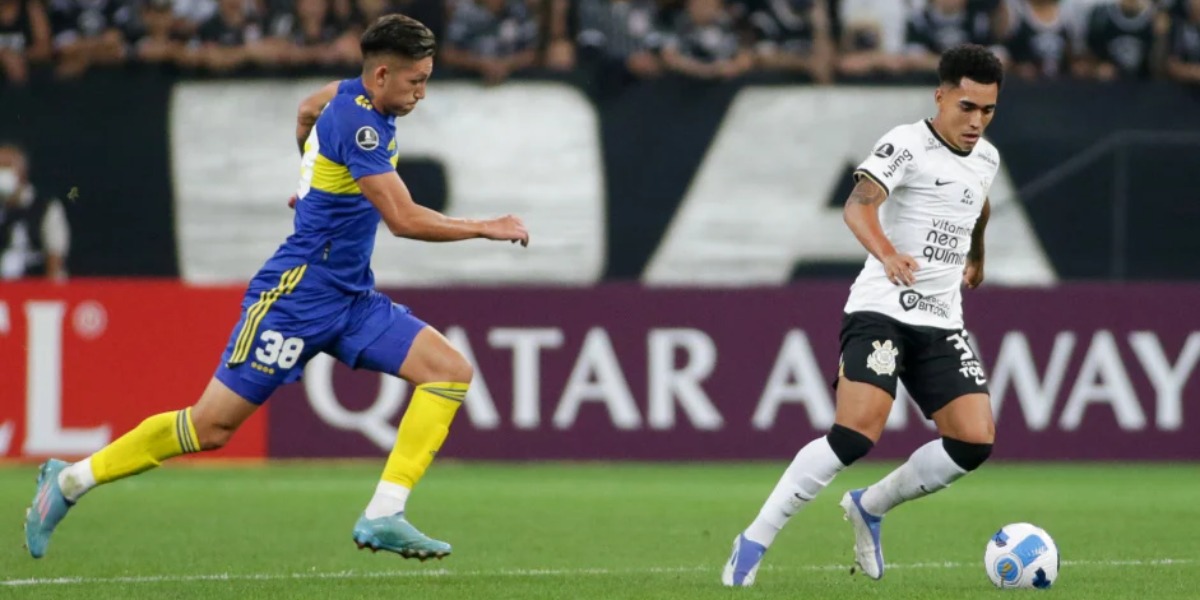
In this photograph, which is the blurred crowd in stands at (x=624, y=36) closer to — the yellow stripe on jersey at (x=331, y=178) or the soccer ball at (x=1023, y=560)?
the yellow stripe on jersey at (x=331, y=178)

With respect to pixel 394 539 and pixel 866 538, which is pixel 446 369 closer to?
pixel 394 539

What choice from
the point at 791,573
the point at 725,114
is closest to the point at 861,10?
the point at 725,114

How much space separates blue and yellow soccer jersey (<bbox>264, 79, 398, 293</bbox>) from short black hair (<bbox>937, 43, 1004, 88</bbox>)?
218 centimetres

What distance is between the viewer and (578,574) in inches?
327

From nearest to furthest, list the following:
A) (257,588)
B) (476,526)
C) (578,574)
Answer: (257,588) < (578,574) < (476,526)

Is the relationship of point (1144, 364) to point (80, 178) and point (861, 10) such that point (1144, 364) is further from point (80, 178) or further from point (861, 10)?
point (80, 178)

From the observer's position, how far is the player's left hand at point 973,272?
862cm

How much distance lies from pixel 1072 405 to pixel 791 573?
729 cm

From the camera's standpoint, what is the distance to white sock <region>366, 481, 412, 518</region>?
773cm

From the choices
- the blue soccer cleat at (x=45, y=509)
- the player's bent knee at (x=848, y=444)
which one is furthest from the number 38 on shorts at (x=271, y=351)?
the player's bent knee at (x=848, y=444)

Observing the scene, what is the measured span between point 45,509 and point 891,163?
368 centimetres

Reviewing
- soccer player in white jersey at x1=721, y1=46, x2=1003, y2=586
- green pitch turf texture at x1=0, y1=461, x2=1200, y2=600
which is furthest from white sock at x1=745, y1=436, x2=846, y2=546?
green pitch turf texture at x1=0, y1=461, x2=1200, y2=600

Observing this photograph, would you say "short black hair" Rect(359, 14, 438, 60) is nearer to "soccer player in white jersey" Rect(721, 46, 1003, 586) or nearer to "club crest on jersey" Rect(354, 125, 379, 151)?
"club crest on jersey" Rect(354, 125, 379, 151)

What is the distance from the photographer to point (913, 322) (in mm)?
7957
